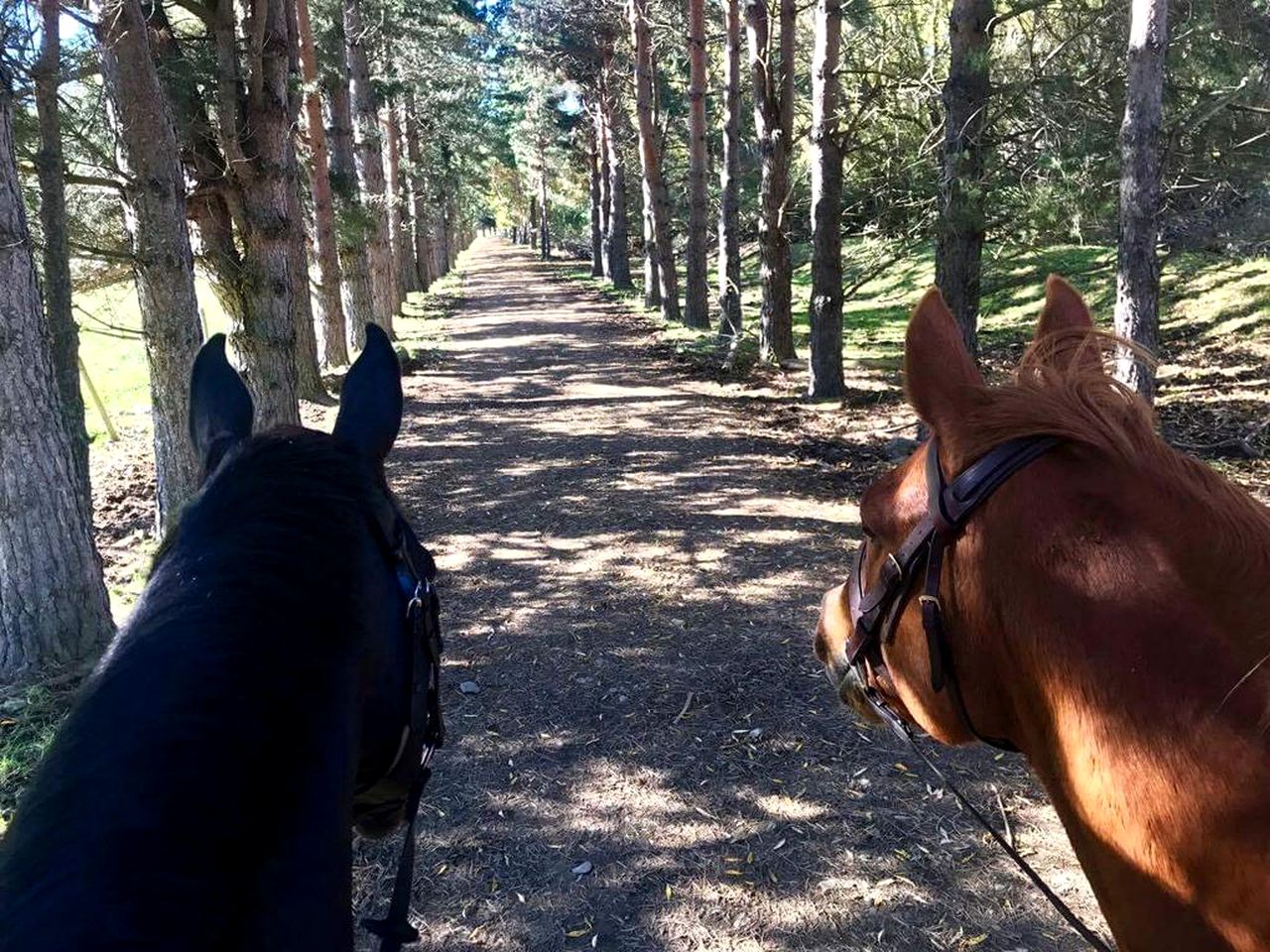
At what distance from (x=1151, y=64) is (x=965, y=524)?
7203 millimetres

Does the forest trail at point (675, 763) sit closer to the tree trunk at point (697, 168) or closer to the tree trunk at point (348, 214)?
the tree trunk at point (348, 214)

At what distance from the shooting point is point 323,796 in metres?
1.20

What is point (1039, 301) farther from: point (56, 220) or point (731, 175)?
point (56, 220)

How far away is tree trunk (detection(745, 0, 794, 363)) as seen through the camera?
12953mm

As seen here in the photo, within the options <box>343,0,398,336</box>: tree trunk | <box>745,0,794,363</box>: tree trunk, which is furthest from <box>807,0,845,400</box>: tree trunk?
<box>343,0,398,336</box>: tree trunk

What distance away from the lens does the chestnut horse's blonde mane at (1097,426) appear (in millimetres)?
1376

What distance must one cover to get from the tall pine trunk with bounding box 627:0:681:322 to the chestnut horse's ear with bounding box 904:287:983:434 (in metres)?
20.5

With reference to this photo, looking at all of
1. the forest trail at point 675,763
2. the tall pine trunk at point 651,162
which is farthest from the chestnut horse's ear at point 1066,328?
the tall pine trunk at point 651,162

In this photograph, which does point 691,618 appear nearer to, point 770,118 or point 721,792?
point 721,792

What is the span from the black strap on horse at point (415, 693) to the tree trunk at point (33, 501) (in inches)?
148

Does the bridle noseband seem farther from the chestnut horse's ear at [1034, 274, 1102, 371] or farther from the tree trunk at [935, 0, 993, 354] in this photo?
the tree trunk at [935, 0, 993, 354]

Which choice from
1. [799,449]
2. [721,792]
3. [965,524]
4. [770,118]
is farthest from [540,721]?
[770,118]

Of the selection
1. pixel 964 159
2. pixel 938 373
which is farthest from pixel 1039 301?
pixel 938 373

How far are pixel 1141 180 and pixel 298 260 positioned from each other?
9459 mm
